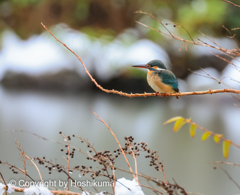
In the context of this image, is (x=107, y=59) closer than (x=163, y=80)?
No

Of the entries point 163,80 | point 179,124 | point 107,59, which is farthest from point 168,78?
point 107,59

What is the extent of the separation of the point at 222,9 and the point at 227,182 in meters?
3.51

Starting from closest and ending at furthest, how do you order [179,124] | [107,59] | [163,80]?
[179,124], [163,80], [107,59]

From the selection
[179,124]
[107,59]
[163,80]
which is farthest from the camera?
[107,59]

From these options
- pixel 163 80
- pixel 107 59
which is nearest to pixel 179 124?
pixel 163 80

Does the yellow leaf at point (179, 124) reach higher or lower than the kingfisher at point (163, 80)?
lower

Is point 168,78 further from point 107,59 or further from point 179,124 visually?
point 107,59

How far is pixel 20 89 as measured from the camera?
400cm

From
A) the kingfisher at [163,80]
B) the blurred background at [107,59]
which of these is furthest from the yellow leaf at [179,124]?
the blurred background at [107,59]

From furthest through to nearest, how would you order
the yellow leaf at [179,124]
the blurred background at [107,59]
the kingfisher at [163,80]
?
the blurred background at [107,59]
the kingfisher at [163,80]
the yellow leaf at [179,124]

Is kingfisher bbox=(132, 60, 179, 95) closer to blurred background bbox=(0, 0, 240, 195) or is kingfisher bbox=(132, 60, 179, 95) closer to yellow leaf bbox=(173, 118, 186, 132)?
yellow leaf bbox=(173, 118, 186, 132)

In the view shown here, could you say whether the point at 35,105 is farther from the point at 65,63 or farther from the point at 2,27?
the point at 2,27

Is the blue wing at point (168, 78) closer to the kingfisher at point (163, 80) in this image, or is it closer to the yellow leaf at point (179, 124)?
the kingfisher at point (163, 80)

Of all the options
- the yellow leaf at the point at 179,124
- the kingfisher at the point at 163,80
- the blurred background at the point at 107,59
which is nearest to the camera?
the yellow leaf at the point at 179,124
